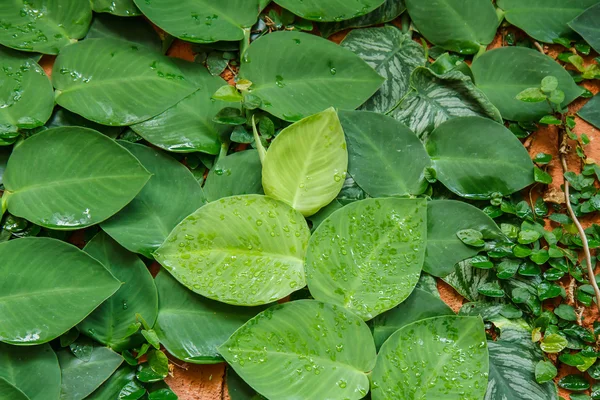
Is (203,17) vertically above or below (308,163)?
above

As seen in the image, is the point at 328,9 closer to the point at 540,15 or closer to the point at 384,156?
the point at 384,156

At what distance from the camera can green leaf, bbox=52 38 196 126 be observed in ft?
3.21

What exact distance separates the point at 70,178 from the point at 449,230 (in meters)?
0.62

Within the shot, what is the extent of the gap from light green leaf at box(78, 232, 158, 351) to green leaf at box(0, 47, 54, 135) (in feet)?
0.72

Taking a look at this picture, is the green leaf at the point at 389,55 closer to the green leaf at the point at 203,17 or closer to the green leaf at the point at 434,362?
the green leaf at the point at 203,17

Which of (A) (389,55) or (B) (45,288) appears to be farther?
(A) (389,55)

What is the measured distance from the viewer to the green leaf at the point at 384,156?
997 mm

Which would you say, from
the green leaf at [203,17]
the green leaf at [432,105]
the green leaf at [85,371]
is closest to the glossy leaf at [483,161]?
the green leaf at [432,105]

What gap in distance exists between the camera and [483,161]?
1.00 metres

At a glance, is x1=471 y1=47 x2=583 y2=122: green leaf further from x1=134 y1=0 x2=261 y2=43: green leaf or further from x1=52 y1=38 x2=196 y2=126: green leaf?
x1=52 y1=38 x2=196 y2=126: green leaf

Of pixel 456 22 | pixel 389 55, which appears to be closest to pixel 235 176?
pixel 389 55

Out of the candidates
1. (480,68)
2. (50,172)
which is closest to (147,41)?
(50,172)

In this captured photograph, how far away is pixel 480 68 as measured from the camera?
104cm

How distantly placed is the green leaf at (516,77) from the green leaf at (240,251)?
1.34 feet
